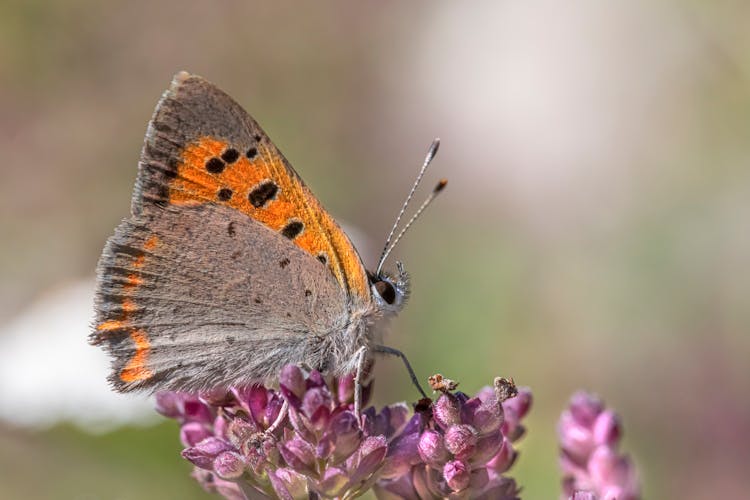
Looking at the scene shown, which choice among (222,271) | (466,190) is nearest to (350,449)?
(222,271)


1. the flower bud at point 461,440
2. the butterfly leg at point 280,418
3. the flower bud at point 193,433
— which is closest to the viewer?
the flower bud at point 461,440

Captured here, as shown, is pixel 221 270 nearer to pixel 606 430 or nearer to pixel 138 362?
pixel 138 362

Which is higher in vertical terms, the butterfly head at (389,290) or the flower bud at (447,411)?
the butterfly head at (389,290)

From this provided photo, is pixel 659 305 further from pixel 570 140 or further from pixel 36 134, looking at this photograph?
pixel 36 134

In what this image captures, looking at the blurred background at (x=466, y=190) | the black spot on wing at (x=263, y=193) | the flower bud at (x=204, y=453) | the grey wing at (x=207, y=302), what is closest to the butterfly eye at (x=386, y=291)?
the grey wing at (x=207, y=302)

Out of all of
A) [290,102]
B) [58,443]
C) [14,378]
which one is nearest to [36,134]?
[290,102]

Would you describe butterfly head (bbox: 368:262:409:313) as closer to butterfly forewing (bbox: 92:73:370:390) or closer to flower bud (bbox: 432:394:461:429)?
butterfly forewing (bbox: 92:73:370:390)

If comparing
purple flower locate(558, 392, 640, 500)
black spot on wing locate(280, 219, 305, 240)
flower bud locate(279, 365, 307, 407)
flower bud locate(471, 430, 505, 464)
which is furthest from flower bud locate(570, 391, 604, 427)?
black spot on wing locate(280, 219, 305, 240)

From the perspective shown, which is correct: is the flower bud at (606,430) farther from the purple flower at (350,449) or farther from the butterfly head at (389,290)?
the butterfly head at (389,290)

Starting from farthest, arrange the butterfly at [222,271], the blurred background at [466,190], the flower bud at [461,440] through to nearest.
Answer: the blurred background at [466,190]
the butterfly at [222,271]
the flower bud at [461,440]
